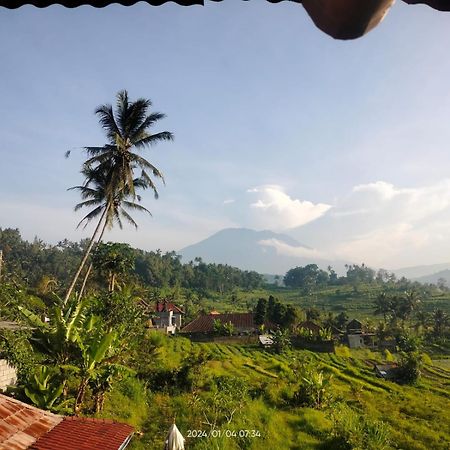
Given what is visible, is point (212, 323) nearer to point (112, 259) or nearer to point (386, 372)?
point (386, 372)

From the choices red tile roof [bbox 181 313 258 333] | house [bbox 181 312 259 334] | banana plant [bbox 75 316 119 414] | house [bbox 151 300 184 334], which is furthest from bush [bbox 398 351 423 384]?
house [bbox 151 300 184 334]

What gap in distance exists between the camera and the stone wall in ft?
46.5

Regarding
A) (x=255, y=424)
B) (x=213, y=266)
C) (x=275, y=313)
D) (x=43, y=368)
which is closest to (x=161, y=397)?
(x=255, y=424)

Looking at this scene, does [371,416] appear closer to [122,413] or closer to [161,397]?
[161,397]

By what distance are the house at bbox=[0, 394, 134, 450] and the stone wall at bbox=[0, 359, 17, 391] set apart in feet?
33.9

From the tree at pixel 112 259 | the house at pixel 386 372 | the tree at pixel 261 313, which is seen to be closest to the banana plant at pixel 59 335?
the tree at pixel 112 259

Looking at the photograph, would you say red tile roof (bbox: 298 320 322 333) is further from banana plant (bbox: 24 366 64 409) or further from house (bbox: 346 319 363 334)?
banana plant (bbox: 24 366 64 409)

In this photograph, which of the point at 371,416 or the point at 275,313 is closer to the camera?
the point at 371,416

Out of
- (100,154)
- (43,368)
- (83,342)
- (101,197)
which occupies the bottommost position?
(43,368)

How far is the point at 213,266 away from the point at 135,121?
356ft

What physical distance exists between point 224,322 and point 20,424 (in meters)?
56.3

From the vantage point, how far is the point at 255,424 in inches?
A: 631

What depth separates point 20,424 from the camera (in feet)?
15.6

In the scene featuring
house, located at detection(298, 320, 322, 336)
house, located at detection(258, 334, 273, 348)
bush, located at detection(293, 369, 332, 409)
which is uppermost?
bush, located at detection(293, 369, 332, 409)
